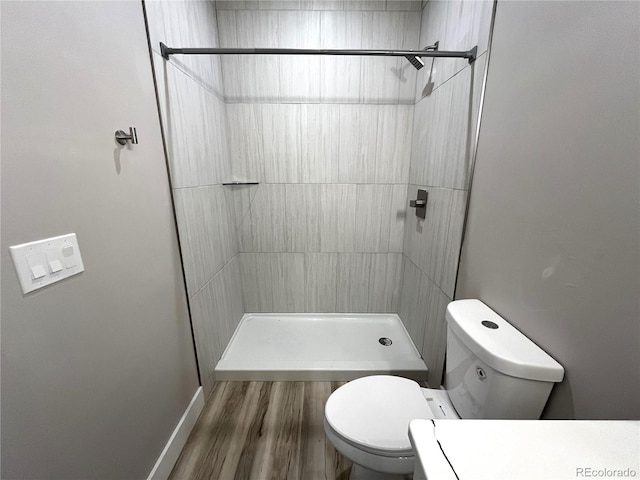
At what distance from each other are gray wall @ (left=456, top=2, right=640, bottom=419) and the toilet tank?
0.04 m

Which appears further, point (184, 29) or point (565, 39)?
point (184, 29)

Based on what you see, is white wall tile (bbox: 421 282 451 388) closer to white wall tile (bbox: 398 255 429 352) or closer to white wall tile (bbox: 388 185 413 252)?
white wall tile (bbox: 398 255 429 352)

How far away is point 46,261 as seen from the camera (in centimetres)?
61

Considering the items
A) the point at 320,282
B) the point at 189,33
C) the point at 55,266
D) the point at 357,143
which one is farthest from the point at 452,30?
the point at 55,266

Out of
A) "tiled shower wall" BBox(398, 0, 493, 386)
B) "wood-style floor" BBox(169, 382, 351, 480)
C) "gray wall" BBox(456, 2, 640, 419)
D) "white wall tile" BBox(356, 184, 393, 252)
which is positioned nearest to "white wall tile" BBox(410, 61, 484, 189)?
"tiled shower wall" BBox(398, 0, 493, 386)

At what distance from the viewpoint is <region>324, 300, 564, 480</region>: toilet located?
28.0 inches

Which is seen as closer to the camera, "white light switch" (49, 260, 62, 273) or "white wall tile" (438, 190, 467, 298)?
"white light switch" (49, 260, 62, 273)

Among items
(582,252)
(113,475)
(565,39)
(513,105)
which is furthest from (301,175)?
(113,475)

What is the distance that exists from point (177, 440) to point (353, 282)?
1.47 m

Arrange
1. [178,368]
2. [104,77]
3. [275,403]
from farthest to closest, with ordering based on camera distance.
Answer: [275,403] → [178,368] → [104,77]

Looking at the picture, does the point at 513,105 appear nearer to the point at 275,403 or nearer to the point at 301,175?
the point at 301,175

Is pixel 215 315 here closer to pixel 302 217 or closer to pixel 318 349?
pixel 318 349

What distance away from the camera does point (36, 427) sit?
60 cm

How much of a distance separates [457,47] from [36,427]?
2.09 metres
